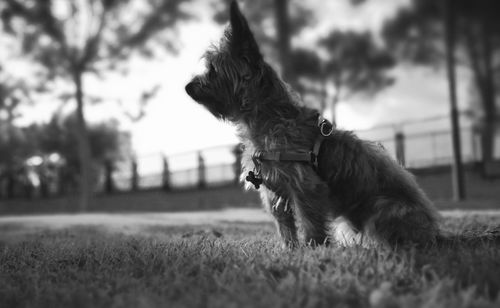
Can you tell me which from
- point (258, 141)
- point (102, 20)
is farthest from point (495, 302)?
point (102, 20)

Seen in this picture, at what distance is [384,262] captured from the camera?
307cm

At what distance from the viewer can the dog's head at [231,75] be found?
13.5 ft

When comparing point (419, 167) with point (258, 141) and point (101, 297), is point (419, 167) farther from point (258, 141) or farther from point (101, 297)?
point (101, 297)

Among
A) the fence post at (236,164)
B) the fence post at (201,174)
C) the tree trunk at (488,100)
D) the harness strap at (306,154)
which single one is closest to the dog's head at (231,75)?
the harness strap at (306,154)

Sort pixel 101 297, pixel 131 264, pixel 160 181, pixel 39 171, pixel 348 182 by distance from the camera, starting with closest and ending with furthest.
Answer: pixel 101 297, pixel 131 264, pixel 348 182, pixel 160 181, pixel 39 171

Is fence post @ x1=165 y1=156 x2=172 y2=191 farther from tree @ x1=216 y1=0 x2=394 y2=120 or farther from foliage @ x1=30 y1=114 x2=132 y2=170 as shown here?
foliage @ x1=30 y1=114 x2=132 y2=170

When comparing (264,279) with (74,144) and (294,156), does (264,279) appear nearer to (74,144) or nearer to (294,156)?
(294,156)

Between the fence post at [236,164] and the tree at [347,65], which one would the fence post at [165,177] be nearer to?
the fence post at [236,164]

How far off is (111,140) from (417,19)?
4495 cm

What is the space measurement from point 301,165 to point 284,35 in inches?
478

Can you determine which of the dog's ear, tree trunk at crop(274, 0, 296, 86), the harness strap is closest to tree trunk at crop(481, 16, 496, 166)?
tree trunk at crop(274, 0, 296, 86)

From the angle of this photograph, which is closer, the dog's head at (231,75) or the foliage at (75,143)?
the dog's head at (231,75)

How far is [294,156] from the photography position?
3924 mm

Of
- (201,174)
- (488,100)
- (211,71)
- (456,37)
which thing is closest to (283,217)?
(211,71)
